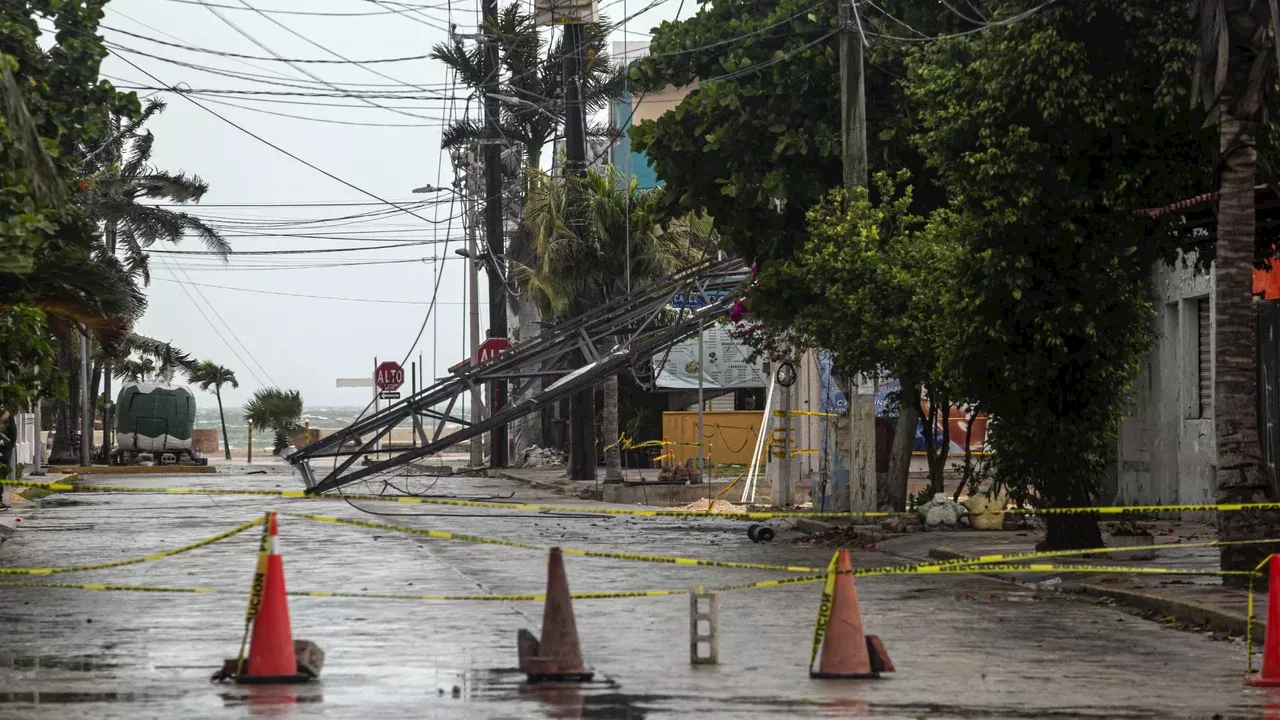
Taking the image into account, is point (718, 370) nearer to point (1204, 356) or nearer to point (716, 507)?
point (716, 507)

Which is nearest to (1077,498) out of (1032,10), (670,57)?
(1032,10)

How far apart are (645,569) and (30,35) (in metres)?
9.40

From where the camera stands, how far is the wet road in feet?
30.7

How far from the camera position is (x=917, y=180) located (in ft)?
87.0

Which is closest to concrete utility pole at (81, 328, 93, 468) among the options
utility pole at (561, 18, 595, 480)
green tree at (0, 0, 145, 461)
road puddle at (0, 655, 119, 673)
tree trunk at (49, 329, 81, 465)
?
tree trunk at (49, 329, 81, 465)

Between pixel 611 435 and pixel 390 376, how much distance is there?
15.2 m

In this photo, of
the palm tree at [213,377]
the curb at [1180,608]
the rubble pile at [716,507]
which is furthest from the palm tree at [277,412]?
the curb at [1180,608]

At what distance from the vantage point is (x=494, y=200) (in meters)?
49.2

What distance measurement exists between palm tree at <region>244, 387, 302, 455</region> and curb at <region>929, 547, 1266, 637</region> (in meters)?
64.6

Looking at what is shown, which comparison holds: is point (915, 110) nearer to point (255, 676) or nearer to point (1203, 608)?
point (1203, 608)

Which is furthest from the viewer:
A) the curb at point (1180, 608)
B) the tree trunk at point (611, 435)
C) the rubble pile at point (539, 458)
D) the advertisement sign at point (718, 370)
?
the rubble pile at point (539, 458)

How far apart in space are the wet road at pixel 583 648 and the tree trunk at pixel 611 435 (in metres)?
18.1

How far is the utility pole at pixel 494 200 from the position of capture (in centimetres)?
4728

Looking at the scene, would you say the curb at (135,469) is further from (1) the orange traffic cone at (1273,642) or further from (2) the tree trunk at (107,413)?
(1) the orange traffic cone at (1273,642)
